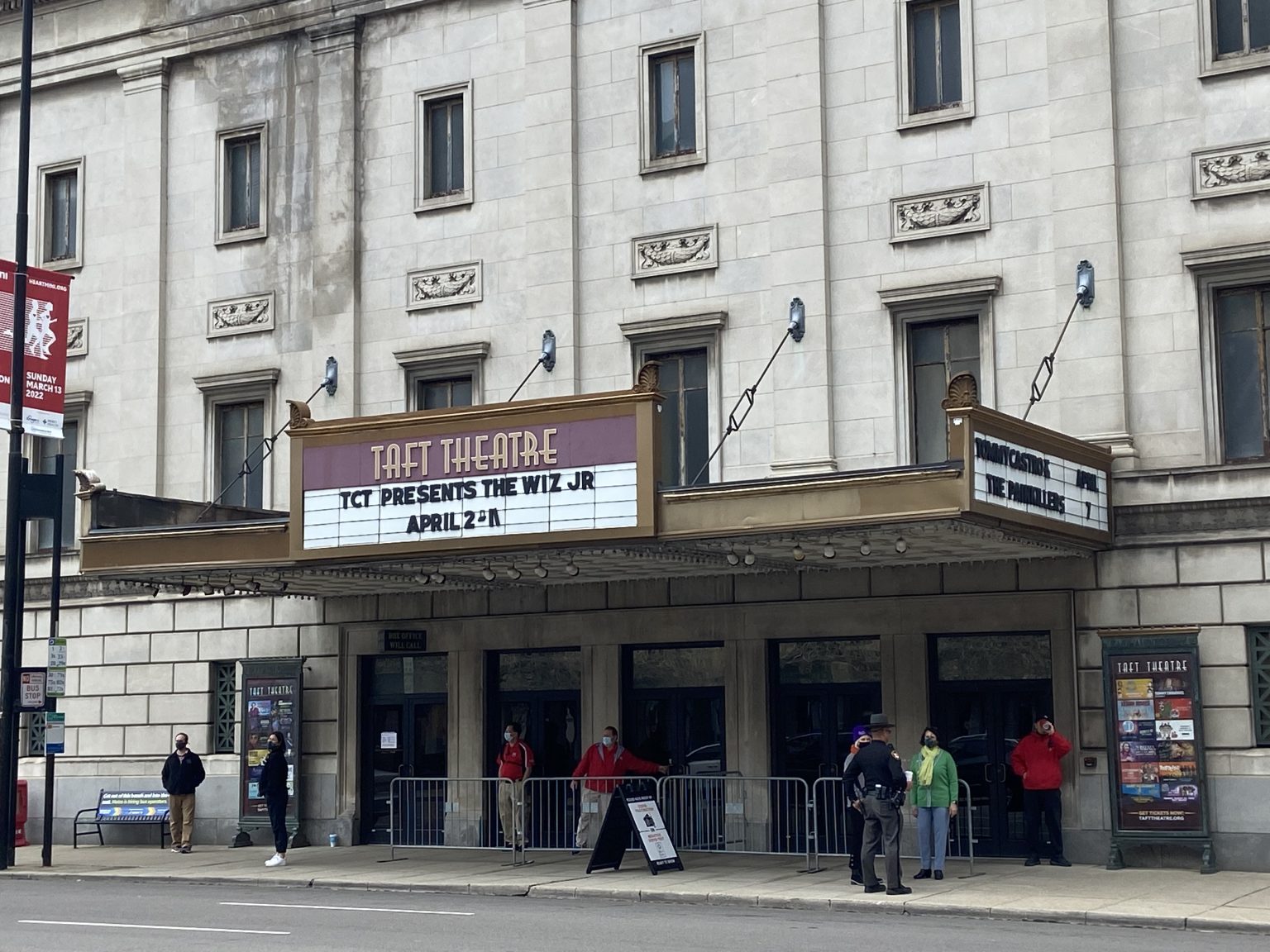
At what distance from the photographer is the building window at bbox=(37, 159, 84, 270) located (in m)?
31.8

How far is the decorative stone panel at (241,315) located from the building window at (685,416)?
7.13 meters

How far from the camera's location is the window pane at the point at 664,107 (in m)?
26.4

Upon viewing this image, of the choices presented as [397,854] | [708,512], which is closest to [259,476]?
[397,854]

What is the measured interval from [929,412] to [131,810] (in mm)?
14142

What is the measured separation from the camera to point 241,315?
97.5 ft

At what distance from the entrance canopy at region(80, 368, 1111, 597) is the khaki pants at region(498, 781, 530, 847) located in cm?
286

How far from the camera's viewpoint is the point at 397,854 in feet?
84.4

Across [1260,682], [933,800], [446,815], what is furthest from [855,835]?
[446,815]

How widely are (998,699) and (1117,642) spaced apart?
83.9 inches

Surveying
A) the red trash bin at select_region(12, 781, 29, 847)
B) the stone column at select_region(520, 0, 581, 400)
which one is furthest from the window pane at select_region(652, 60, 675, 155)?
the red trash bin at select_region(12, 781, 29, 847)

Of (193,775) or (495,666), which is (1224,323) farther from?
(193,775)

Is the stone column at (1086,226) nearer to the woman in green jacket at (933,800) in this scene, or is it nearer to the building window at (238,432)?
the woman in green jacket at (933,800)

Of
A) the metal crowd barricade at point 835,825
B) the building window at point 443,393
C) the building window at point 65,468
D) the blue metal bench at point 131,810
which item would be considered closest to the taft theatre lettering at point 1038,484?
the metal crowd barricade at point 835,825

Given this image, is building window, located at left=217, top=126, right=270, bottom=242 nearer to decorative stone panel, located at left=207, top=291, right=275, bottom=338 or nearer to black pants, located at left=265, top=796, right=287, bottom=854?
decorative stone panel, located at left=207, top=291, right=275, bottom=338
